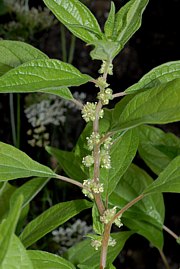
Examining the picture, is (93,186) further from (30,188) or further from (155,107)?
(30,188)

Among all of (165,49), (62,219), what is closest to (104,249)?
(62,219)

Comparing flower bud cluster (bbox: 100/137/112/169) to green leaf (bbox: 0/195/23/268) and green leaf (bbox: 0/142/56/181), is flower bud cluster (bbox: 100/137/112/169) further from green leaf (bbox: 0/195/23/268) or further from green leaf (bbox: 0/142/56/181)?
green leaf (bbox: 0/195/23/268)

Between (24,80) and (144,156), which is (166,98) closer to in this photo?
(24,80)

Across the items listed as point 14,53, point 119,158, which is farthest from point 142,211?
point 14,53

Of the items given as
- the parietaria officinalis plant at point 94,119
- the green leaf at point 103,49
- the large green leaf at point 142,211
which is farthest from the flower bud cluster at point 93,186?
the large green leaf at point 142,211

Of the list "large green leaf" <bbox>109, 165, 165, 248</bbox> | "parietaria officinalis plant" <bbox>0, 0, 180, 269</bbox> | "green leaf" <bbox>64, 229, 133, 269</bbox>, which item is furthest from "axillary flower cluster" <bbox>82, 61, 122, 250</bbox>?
"large green leaf" <bbox>109, 165, 165, 248</bbox>
